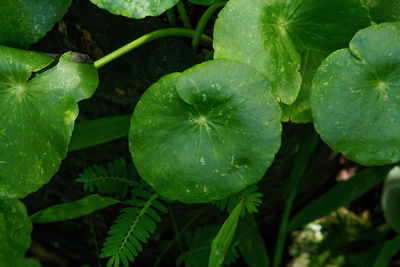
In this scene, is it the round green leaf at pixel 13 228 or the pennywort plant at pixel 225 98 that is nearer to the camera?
the pennywort plant at pixel 225 98

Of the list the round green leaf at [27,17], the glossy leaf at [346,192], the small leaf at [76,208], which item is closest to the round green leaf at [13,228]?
the small leaf at [76,208]

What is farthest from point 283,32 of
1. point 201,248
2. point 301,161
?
point 201,248

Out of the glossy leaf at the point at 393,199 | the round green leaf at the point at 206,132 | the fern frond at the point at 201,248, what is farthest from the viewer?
the glossy leaf at the point at 393,199

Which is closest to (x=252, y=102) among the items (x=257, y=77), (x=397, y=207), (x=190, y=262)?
(x=257, y=77)

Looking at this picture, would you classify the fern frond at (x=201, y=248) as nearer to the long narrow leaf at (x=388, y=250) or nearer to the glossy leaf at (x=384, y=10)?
the long narrow leaf at (x=388, y=250)

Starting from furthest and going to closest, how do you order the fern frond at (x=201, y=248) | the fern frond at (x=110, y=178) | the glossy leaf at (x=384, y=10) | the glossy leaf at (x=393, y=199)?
the glossy leaf at (x=393, y=199) → the fern frond at (x=201, y=248) → the fern frond at (x=110, y=178) → the glossy leaf at (x=384, y=10)

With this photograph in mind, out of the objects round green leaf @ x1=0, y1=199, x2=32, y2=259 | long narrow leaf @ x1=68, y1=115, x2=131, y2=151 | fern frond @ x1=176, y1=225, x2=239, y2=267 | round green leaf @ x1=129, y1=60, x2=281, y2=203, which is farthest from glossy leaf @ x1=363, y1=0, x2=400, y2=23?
round green leaf @ x1=0, y1=199, x2=32, y2=259

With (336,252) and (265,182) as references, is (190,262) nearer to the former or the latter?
(265,182)

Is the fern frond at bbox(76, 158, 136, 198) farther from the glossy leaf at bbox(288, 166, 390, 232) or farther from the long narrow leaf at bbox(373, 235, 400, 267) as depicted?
the long narrow leaf at bbox(373, 235, 400, 267)
